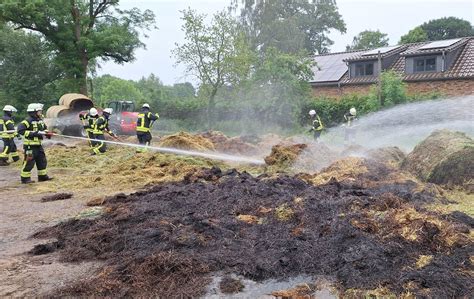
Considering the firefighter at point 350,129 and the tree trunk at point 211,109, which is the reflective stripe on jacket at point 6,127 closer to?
the firefighter at point 350,129

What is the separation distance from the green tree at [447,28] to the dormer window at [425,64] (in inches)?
Answer: 973

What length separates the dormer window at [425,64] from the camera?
89.9 feet

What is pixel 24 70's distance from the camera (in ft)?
106

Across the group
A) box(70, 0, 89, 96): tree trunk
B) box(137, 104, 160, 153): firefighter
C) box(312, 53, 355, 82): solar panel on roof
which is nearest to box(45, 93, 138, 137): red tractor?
box(70, 0, 89, 96): tree trunk

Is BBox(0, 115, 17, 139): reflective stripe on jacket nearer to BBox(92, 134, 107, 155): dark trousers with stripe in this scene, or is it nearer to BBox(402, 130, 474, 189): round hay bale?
BBox(92, 134, 107, 155): dark trousers with stripe

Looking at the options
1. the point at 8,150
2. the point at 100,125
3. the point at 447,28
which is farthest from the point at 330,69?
the point at 8,150

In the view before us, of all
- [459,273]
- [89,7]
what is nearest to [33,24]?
[89,7]

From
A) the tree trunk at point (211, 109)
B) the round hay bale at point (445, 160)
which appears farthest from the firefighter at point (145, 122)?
the tree trunk at point (211, 109)

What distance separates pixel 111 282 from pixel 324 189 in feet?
14.1

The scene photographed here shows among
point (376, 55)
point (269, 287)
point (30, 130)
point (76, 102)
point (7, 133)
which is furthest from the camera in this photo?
point (376, 55)

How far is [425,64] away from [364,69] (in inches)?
160

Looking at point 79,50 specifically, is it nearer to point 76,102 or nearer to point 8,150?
point 76,102

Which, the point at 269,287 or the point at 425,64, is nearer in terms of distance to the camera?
the point at 269,287

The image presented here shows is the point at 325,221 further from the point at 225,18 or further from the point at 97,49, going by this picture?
the point at 97,49
